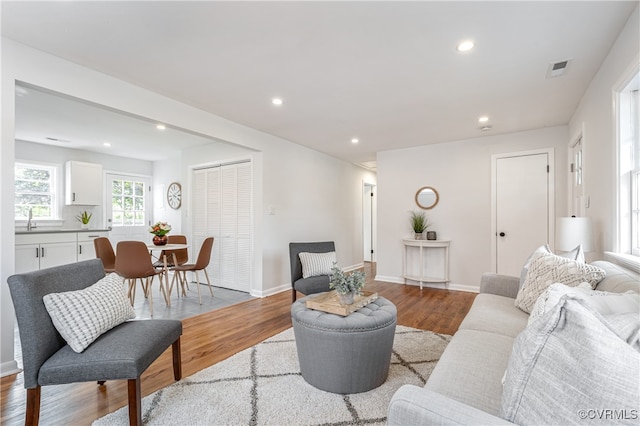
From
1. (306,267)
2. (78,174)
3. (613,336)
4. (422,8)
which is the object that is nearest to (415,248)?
(306,267)

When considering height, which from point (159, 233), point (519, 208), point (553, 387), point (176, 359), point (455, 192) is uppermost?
point (455, 192)

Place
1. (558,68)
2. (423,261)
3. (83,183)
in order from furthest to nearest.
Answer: (83,183) → (423,261) → (558,68)

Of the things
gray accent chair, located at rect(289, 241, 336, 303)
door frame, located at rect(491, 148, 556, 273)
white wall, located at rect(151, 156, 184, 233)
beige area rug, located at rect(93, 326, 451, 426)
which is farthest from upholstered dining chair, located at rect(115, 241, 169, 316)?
door frame, located at rect(491, 148, 556, 273)

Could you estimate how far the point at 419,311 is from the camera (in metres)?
3.67

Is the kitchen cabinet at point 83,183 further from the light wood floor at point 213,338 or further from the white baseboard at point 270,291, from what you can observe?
the light wood floor at point 213,338

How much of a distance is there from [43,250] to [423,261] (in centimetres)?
591

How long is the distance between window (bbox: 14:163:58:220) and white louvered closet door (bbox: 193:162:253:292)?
269 centimetres

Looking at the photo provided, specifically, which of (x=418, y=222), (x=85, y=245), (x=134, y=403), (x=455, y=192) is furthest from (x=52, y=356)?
(x=455, y=192)

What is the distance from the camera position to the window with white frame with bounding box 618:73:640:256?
6.39 feet

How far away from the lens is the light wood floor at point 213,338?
1.79m

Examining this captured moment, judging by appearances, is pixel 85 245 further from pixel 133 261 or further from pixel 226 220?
pixel 226 220

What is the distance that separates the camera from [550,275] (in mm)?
1927

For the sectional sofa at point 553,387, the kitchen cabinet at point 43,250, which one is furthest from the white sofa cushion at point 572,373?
the kitchen cabinet at point 43,250

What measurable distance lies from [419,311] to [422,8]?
312 cm
